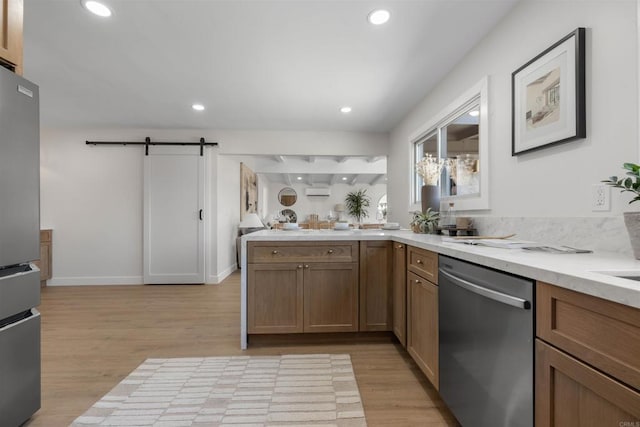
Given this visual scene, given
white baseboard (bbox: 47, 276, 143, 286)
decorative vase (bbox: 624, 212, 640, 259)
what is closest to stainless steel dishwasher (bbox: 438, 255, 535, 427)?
decorative vase (bbox: 624, 212, 640, 259)

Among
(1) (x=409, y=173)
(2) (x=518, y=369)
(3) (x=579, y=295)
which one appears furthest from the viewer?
(1) (x=409, y=173)

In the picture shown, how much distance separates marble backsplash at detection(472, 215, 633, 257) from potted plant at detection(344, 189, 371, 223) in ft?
30.4

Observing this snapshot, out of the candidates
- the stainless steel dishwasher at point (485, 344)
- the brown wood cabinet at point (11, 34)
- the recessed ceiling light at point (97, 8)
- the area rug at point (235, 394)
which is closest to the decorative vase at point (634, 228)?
the stainless steel dishwasher at point (485, 344)

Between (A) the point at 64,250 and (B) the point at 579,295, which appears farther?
(A) the point at 64,250

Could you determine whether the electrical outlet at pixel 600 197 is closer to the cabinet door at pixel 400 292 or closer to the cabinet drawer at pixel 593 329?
the cabinet drawer at pixel 593 329

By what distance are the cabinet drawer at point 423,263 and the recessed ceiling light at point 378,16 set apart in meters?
1.55

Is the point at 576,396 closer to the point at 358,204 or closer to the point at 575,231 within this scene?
the point at 575,231

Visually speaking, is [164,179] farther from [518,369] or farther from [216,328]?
[518,369]

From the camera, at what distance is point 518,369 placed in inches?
37.7

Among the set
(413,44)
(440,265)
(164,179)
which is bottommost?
(440,265)

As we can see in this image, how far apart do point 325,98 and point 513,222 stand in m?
2.32

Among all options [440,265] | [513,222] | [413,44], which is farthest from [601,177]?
[413,44]

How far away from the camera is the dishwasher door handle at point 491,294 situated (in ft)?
3.04

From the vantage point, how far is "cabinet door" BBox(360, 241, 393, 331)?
2.37m
